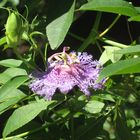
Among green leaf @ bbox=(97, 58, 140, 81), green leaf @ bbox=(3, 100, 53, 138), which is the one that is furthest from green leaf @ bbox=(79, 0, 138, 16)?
green leaf @ bbox=(3, 100, 53, 138)

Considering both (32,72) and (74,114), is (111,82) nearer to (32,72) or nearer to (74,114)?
(74,114)

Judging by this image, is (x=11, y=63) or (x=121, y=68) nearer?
(x=121, y=68)

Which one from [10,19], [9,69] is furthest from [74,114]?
[10,19]

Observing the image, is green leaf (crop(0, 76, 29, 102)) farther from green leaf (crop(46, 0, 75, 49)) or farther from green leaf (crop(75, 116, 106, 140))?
green leaf (crop(75, 116, 106, 140))

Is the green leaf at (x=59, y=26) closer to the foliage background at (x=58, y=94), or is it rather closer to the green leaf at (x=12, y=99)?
the foliage background at (x=58, y=94)

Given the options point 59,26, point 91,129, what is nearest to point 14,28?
point 59,26

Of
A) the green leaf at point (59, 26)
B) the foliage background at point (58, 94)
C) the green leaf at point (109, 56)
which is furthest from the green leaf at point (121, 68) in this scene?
the green leaf at point (109, 56)

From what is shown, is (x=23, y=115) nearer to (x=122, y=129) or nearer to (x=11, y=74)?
(x=11, y=74)
